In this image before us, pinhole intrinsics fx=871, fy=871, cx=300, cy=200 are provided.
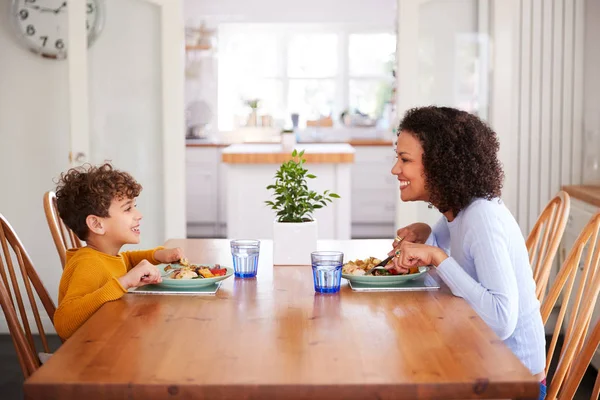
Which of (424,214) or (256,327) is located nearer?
(256,327)

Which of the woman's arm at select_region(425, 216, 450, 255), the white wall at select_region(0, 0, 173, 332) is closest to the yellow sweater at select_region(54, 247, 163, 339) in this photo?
the woman's arm at select_region(425, 216, 450, 255)

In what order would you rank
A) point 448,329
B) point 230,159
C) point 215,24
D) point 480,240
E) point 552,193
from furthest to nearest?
point 215,24, point 230,159, point 552,193, point 480,240, point 448,329

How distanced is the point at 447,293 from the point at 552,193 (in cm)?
271

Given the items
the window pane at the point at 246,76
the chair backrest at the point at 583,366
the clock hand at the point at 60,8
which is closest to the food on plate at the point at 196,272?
the chair backrest at the point at 583,366

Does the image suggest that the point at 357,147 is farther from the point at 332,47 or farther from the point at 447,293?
the point at 447,293

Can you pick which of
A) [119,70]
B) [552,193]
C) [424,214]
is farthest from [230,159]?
[552,193]

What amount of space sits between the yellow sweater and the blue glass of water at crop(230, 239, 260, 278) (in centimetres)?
30

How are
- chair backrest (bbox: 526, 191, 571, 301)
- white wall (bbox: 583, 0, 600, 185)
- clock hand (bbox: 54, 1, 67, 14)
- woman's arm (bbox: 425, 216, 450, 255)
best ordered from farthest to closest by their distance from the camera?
clock hand (bbox: 54, 1, 67, 14) → white wall (bbox: 583, 0, 600, 185) → woman's arm (bbox: 425, 216, 450, 255) → chair backrest (bbox: 526, 191, 571, 301)

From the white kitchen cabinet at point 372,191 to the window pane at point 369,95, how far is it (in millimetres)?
804

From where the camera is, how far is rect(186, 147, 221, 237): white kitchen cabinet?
25.6 ft

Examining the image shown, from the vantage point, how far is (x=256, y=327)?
5.62 ft

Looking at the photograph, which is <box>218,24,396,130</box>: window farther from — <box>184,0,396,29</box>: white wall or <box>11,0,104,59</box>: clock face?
<box>11,0,104,59</box>: clock face

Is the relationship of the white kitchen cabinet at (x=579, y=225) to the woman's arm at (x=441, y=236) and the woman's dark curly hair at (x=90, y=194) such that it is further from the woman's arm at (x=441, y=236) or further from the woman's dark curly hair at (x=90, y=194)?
the woman's dark curly hair at (x=90, y=194)

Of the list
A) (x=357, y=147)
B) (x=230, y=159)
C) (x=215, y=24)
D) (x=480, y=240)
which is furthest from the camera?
(x=215, y=24)
